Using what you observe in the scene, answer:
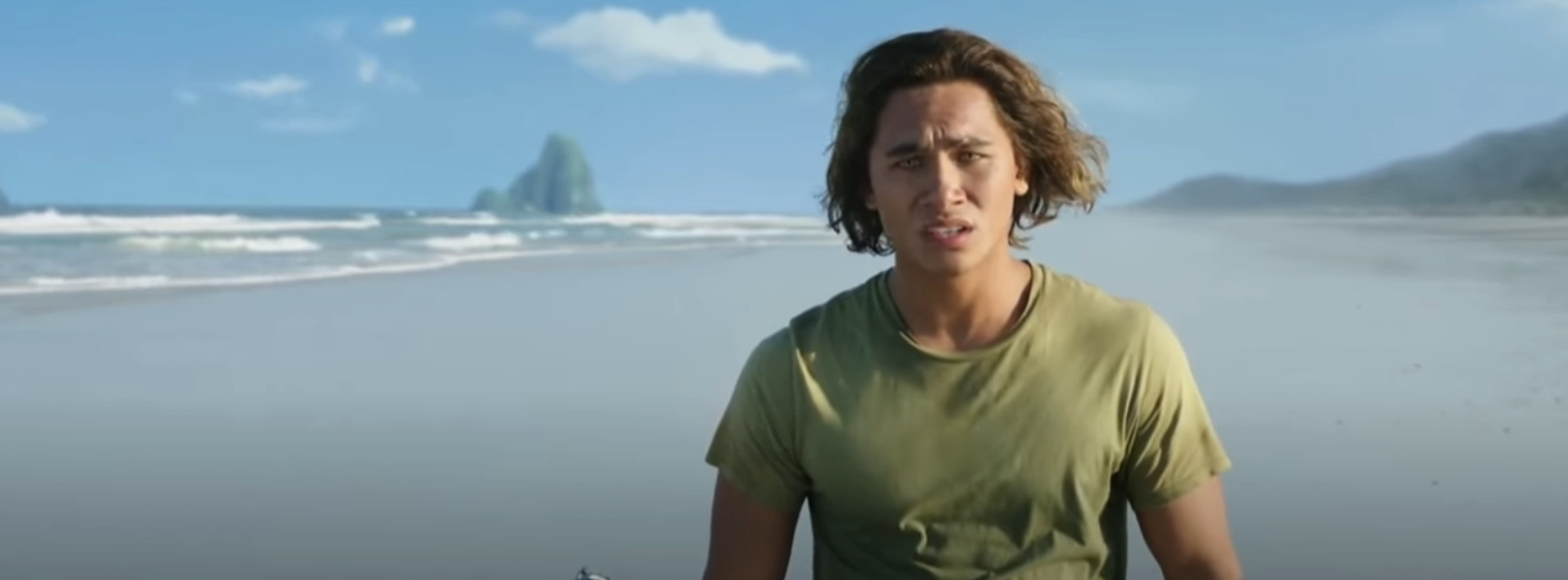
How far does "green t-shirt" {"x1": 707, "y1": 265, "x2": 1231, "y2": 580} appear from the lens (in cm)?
125

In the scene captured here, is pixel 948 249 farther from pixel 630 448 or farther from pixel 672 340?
pixel 672 340

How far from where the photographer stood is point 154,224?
39.1 feet

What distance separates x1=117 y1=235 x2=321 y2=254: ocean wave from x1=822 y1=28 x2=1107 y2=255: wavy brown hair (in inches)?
315

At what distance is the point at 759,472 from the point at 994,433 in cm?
20

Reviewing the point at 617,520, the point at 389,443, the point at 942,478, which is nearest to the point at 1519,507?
the point at 617,520

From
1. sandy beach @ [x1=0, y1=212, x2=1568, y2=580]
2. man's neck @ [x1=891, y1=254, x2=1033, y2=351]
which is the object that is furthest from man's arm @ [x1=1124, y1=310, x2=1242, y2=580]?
sandy beach @ [x1=0, y1=212, x2=1568, y2=580]

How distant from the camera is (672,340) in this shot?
426 cm

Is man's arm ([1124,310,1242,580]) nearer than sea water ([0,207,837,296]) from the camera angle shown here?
Yes

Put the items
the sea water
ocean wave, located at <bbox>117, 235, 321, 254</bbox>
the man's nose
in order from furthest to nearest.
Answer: ocean wave, located at <bbox>117, 235, 321, 254</bbox>, the sea water, the man's nose

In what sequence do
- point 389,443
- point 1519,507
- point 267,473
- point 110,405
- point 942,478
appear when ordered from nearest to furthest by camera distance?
point 942,478, point 1519,507, point 267,473, point 389,443, point 110,405

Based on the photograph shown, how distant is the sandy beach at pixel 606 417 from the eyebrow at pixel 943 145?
131 centimetres

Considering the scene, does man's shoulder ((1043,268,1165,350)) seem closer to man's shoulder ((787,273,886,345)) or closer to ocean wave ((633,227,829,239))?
man's shoulder ((787,273,886,345))

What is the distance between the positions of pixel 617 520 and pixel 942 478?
1.60m

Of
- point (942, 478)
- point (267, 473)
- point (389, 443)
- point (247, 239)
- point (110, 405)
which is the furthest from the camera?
point (247, 239)
